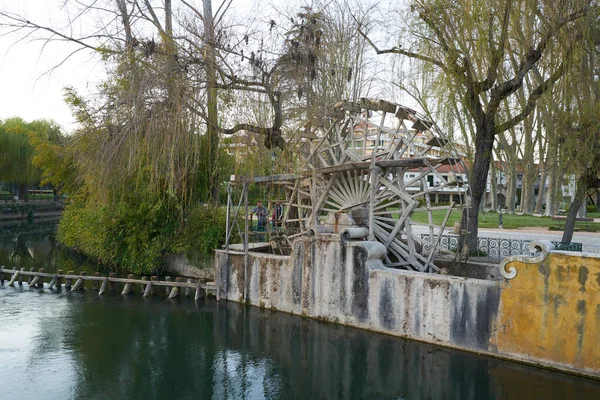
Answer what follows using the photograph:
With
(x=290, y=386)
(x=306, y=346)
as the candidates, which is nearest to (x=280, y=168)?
(x=306, y=346)

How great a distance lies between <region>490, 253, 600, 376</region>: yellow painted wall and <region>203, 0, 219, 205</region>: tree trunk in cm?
843

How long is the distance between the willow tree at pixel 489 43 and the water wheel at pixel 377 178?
1.24 metres

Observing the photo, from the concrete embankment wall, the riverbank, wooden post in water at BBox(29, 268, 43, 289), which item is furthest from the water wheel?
the riverbank

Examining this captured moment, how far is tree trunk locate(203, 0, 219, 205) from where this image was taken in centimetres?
1301

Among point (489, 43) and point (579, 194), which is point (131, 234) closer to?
point (489, 43)

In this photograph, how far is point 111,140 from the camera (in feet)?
43.5

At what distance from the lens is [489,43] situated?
449 inches

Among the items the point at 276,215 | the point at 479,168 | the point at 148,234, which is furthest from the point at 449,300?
the point at 148,234

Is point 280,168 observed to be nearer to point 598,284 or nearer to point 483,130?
point 483,130

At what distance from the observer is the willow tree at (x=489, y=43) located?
36.2 ft

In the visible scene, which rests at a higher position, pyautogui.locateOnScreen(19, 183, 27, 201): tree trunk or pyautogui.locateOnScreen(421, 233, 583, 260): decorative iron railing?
pyautogui.locateOnScreen(19, 183, 27, 201): tree trunk

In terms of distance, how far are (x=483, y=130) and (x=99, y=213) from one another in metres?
12.7

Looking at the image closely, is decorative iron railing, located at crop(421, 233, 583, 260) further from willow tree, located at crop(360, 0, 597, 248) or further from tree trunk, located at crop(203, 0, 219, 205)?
tree trunk, located at crop(203, 0, 219, 205)

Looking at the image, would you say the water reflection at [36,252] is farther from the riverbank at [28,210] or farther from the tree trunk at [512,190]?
the tree trunk at [512,190]
